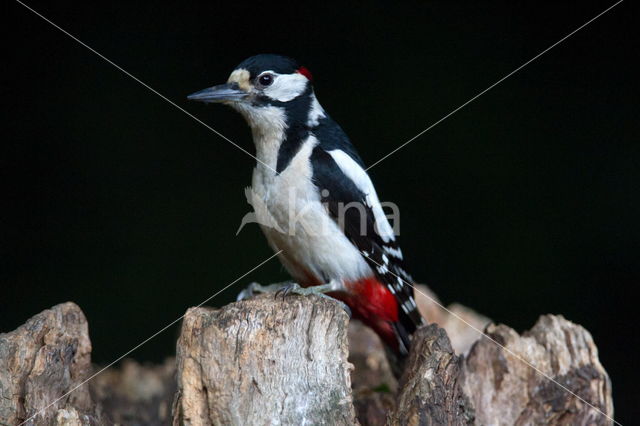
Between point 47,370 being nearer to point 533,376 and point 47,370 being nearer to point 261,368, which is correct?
point 261,368

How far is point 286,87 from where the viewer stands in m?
2.85

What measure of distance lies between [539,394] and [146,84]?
2.52 metres

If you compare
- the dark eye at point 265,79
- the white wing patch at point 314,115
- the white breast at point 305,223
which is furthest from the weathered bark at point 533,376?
the dark eye at point 265,79

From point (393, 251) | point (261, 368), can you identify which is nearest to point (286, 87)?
point (393, 251)

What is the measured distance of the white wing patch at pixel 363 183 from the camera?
9.19 ft

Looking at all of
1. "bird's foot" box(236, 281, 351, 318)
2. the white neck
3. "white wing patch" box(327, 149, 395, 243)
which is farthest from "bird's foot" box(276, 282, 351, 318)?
the white neck

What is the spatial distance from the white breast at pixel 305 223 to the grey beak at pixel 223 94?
262 mm

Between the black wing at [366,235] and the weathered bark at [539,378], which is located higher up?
the black wing at [366,235]

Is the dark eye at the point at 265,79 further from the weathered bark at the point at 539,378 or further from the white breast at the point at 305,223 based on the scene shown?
the weathered bark at the point at 539,378

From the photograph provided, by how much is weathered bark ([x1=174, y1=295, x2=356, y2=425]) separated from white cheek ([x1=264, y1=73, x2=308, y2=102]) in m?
0.90

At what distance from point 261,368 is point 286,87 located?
1.13 meters

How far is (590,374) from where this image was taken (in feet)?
8.55

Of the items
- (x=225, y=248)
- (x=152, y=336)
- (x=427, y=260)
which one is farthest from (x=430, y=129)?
(x=152, y=336)

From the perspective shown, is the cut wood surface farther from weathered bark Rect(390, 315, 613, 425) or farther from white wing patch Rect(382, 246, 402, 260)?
white wing patch Rect(382, 246, 402, 260)
